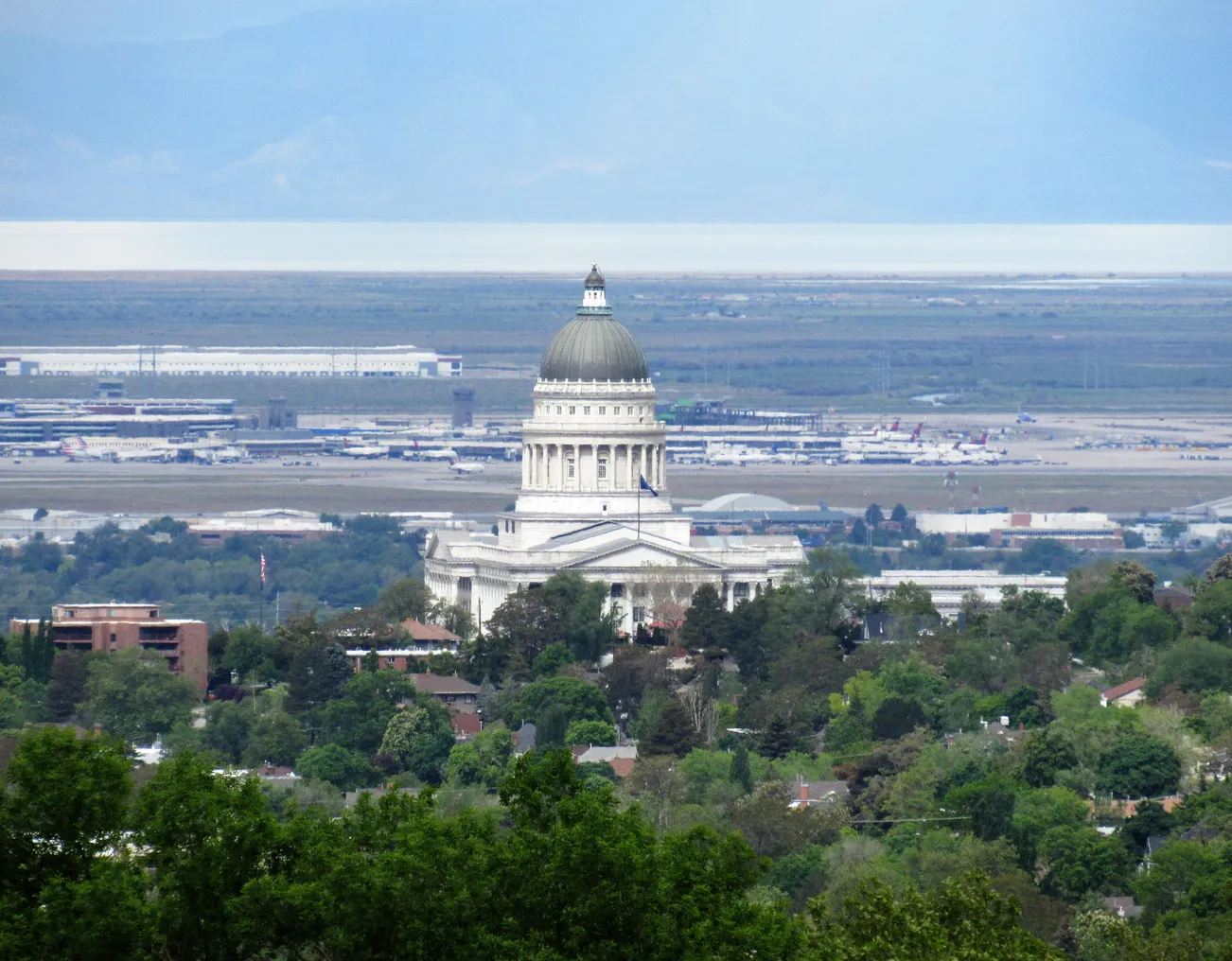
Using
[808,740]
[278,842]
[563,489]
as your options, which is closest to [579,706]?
[808,740]

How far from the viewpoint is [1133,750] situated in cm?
8144

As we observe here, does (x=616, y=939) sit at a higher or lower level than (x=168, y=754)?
higher

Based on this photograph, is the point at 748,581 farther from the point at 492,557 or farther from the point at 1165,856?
the point at 1165,856

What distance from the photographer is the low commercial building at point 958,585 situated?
5153 inches

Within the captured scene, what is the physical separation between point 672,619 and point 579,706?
65.0 ft

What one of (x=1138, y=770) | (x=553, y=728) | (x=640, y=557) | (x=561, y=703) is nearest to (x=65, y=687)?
(x=561, y=703)

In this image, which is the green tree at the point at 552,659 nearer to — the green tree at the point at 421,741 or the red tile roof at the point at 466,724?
the red tile roof at the point at 466,724

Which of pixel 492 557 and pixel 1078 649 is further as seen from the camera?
pixel 492 557

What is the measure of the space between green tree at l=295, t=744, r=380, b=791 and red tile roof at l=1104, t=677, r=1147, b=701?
1547 cm

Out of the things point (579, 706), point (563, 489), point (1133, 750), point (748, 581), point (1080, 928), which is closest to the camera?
point (1080, 928)

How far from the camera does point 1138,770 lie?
8062 cm

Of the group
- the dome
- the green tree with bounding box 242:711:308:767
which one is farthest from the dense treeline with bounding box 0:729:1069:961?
the dome

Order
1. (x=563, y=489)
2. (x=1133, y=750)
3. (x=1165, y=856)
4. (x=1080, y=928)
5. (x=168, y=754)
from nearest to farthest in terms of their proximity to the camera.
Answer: (x=1080, y=928)
(x=1165, y=856)
(x=1133, y=750)
(x=168, y=754)
(x=563, y=489)

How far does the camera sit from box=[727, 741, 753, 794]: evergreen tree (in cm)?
8450
